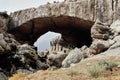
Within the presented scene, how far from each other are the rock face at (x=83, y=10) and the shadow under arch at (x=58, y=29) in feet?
1.98

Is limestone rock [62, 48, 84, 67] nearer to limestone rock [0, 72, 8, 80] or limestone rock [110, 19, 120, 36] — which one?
limestone rock [110, 19, 120, 36]

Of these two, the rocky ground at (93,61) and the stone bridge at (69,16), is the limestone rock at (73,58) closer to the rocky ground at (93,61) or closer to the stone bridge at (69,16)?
the rocky ground at (93,61)

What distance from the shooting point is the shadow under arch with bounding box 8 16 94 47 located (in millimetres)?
36750

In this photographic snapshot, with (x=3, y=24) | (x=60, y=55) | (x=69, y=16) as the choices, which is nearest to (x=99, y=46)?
(x=60, y=55)

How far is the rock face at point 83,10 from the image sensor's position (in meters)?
33.2

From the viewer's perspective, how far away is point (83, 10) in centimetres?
3453

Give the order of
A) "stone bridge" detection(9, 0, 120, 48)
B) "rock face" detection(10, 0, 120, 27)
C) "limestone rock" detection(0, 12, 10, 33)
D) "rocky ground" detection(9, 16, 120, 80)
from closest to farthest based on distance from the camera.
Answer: "rocky ground" detection(9, 16, 120, 80) → "rock face" detection(10, 0, 120, 27) → "stone bridge" detection(9, 0, 120, 48) → "limestone rock" detection(0, 12, 10, 33)

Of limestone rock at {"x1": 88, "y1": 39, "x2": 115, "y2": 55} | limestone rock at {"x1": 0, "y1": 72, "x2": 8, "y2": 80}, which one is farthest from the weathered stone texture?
limestone rock at {"x1": 88, "y1": 39, "x2": 115, "y2": 55}

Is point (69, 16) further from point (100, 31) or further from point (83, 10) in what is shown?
point (100, 31)

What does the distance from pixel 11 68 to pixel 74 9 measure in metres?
8.59

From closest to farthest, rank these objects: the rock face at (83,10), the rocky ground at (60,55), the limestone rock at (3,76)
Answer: the rocky ground at (60,55), the limestone rock at (3,76), the rock face at (83,10)

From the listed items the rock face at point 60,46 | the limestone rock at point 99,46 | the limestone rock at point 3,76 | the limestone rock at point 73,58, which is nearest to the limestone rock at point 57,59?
the limestone rock at point 73,58

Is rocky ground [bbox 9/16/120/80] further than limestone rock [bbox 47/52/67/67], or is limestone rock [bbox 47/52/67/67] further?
limestone rock [bbox 47/52/67/67]

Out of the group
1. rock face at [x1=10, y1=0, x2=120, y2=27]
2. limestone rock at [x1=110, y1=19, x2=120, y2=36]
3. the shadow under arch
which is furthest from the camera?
the shadow under arch
